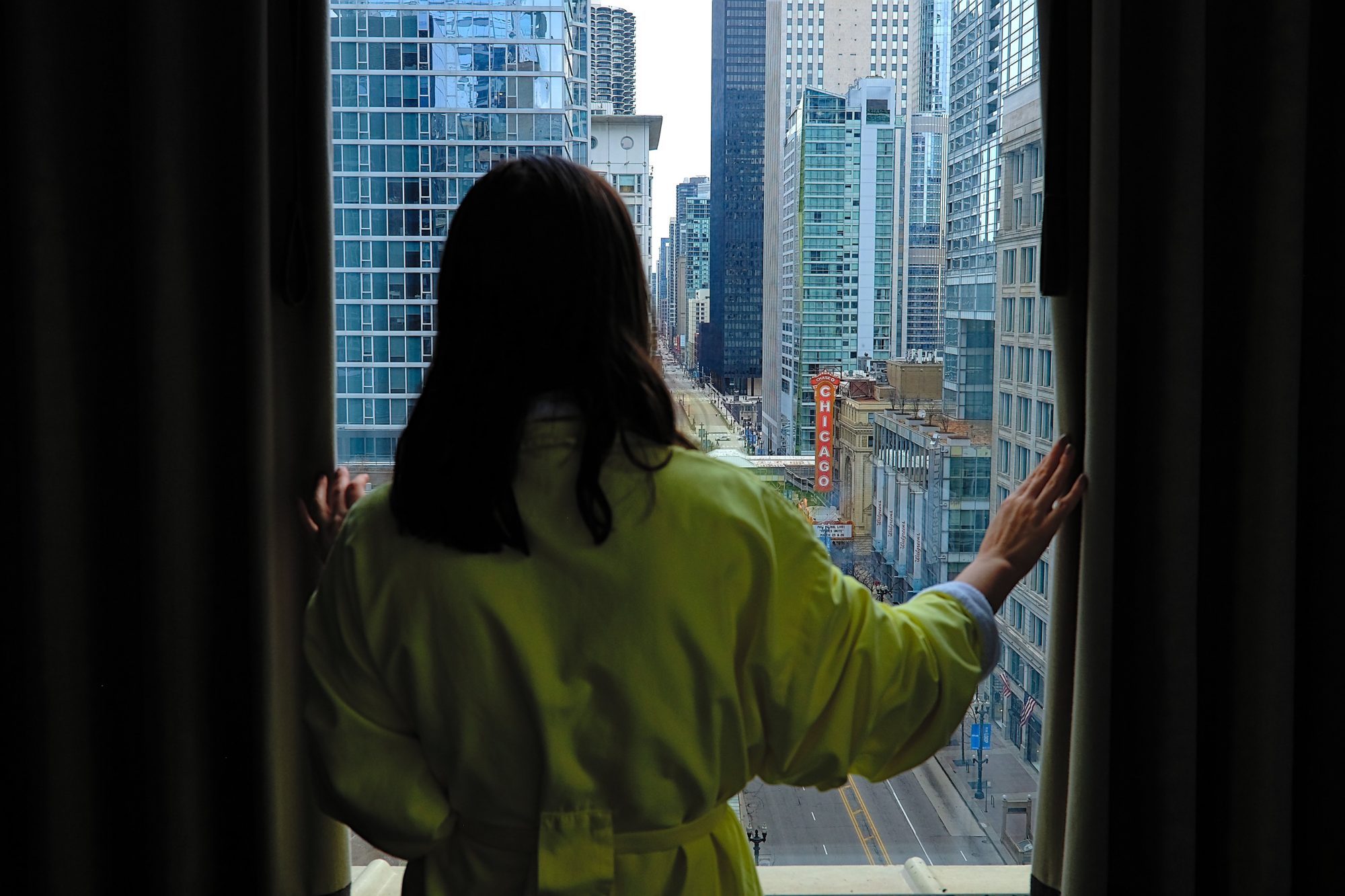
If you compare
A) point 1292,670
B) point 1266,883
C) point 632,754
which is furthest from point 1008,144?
point 632,754

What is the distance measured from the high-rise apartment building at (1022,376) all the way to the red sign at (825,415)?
246mm

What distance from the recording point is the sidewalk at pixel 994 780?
5.20 feet

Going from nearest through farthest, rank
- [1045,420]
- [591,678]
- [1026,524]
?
[591,678] < [1026,524] < [1045,420]

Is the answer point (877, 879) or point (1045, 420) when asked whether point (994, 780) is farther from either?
point (1045, 420)

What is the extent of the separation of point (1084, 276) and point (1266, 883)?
74 centimetres

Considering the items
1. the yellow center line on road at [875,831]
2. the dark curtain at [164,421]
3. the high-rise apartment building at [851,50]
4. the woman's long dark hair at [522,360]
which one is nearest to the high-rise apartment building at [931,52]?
the high-rise apartment building at [851,50]

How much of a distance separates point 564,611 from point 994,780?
3.53 ft

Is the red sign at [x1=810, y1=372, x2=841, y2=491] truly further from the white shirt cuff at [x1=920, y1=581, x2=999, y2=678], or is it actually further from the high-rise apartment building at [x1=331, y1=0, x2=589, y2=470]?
the white shirt cuff at [x1=920, y1=581, x2=999, y2=678]

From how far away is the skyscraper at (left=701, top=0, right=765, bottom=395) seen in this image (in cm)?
162

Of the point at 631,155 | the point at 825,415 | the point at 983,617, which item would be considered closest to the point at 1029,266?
the point at 825,415

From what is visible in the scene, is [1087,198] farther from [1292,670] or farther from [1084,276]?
[1292,670]

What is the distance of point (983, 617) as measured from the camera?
910 millimetres

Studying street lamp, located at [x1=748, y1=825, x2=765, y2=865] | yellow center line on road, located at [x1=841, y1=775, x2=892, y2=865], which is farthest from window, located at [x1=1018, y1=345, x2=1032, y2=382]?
street lamp, located at [x1=748, y1=825, x2=765, y2=865]

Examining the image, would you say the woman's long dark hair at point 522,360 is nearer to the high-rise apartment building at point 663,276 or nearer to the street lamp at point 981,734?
the high-rise apartment building at point 663,276
